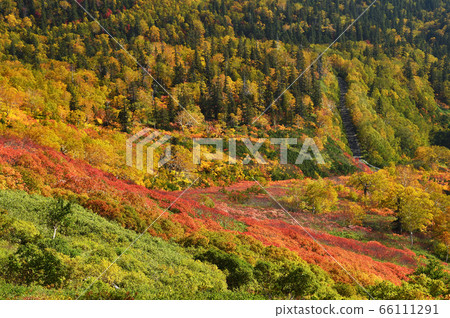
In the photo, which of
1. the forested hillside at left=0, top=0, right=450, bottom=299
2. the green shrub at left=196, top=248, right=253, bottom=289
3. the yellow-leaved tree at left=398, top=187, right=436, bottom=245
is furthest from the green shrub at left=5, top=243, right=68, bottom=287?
the yellow-leaved tree at left=398, top=187, right=436, bottom=245

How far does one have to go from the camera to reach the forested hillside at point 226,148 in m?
15.8

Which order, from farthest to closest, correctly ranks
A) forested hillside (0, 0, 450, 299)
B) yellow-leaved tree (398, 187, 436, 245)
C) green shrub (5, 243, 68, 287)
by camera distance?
yellow-leaved tree (398, 187, 436, 245), forested hillside (0, 0, 450, 299), green shrub (5, 243, 68, 287)

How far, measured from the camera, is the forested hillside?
15.8 metres

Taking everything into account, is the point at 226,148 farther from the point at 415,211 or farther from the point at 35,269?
the point at 35,269

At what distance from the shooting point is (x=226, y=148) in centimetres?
6256

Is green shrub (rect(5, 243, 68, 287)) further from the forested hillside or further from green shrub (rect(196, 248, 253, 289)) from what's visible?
green shrub (rect(196, 248, 253, 289))

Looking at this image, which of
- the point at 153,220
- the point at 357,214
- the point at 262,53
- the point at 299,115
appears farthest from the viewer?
the point at 262,53

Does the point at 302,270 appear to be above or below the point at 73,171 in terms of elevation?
above

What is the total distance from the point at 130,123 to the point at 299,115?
142 feet

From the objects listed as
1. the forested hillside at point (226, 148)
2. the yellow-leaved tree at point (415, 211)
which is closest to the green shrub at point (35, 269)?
the forested hillside at point (226, 148)

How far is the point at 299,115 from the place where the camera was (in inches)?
3223

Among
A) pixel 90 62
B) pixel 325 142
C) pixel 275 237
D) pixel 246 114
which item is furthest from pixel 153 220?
pixel 90 62

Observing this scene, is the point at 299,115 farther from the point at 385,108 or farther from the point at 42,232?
the point at 42,232

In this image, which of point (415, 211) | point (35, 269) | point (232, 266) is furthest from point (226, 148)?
point (35, 269)
